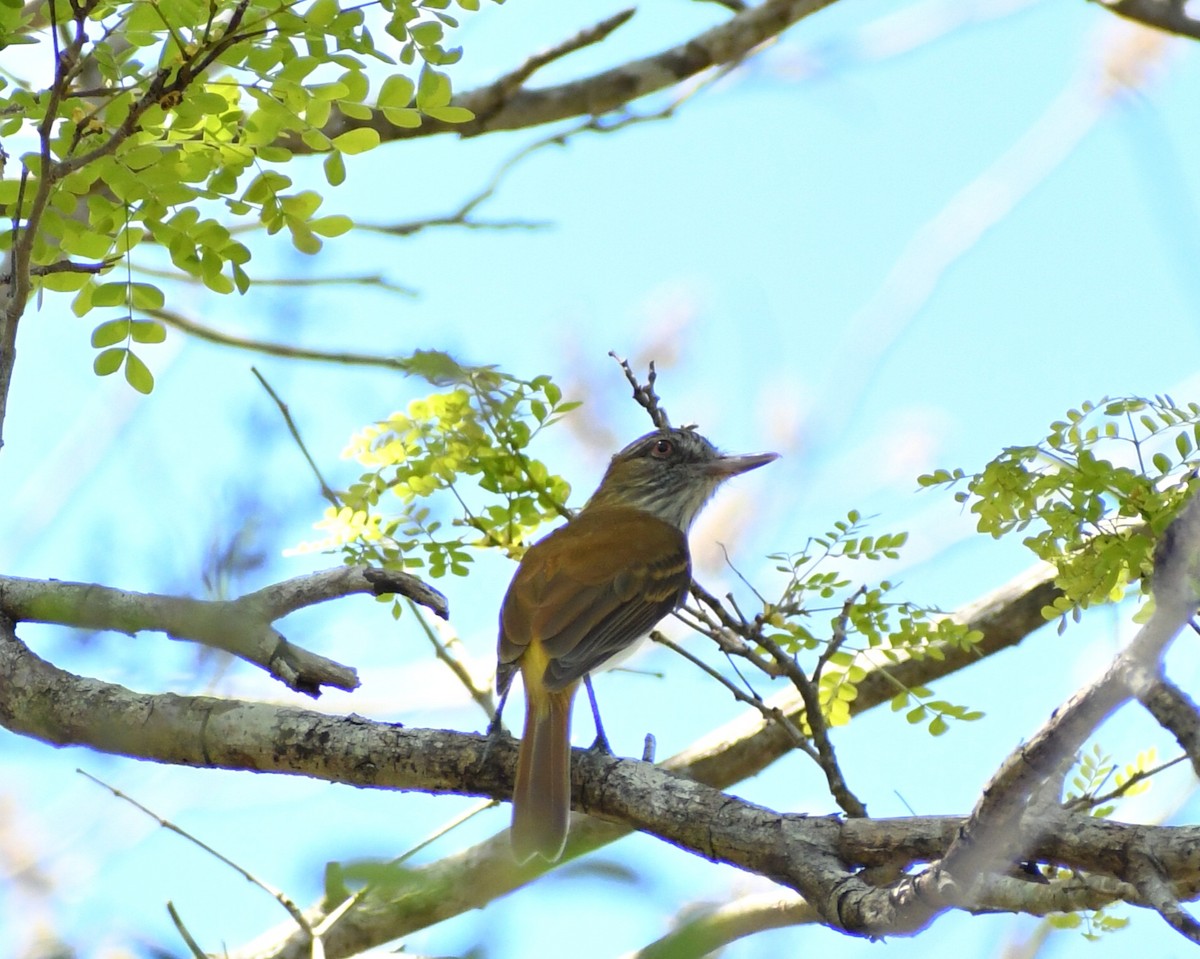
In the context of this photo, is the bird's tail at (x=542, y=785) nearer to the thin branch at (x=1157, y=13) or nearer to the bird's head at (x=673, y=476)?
the bird's head at (x=673, y=476)

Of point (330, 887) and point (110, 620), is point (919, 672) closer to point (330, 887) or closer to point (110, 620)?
point (110, 620)

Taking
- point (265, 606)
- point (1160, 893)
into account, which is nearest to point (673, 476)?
point (265, 606)

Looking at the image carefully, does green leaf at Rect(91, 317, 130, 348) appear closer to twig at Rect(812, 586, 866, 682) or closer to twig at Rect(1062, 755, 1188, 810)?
twig at Rect(812, 586, 866, 682)

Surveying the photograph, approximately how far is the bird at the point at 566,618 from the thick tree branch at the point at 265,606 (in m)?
0.54

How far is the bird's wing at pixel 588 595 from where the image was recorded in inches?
159

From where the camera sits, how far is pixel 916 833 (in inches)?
100

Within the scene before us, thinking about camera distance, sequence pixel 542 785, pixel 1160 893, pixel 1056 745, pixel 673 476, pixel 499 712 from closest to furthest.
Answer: pixel 1056 745 → pixel 1160 893 → pixel 542 785 → pixel 499 712 → pixel 673 476

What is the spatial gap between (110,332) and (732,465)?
3.34m

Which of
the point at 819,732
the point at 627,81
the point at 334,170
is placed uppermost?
the point at 627,81

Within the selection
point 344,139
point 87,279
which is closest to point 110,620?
point 87,279

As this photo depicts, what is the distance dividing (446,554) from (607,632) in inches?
24.2

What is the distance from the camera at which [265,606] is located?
9.96ft

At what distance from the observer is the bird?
331cm

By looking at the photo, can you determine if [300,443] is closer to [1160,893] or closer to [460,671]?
[460,671]
